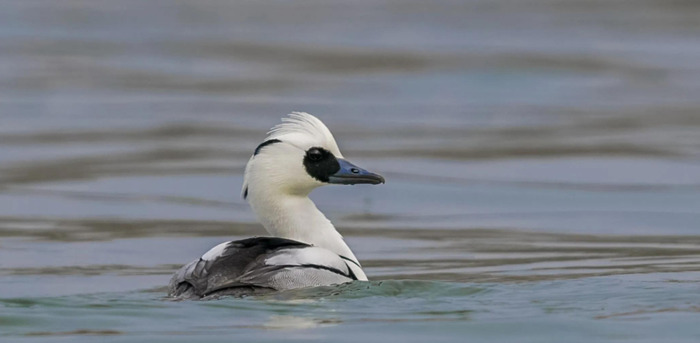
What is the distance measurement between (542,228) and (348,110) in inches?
309

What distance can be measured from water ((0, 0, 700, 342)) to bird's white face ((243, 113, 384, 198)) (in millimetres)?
793

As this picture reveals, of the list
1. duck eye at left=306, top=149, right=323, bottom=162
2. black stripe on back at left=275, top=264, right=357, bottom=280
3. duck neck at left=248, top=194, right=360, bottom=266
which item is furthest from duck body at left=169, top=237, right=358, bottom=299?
duck eye at left=306, top=149, right=323, bottom=162

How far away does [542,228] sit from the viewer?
14.6 m

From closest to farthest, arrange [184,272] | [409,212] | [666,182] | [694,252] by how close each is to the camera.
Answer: [184,272]
[694,252]
[409,212]
[666,182]

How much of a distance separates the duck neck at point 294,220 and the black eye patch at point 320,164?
244mm

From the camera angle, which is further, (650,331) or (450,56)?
(450,56)

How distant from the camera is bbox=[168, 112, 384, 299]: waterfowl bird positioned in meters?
9.78

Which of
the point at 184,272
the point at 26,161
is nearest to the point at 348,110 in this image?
the point at 26,161

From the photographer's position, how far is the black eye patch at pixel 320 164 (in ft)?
34.8

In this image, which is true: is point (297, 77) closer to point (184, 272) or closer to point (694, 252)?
Answer: point (694, 252)

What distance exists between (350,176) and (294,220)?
447mm

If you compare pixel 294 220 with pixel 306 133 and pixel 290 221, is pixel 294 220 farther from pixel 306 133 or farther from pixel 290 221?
pixel 306 133

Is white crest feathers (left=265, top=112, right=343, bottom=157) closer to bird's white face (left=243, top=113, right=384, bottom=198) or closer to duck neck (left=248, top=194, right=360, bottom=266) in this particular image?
bird's white face (left=243, top=113, right=384, bottom=198)

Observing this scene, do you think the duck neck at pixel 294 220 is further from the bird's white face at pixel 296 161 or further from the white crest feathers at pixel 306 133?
the white crest feathers at pixel 306 133
